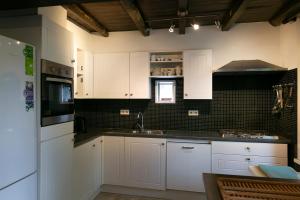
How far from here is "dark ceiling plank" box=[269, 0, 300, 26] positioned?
248 cm

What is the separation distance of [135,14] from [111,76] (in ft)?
3.70

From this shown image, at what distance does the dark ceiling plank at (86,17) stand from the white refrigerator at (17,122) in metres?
0.94

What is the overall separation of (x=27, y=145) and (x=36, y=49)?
0.80 meters

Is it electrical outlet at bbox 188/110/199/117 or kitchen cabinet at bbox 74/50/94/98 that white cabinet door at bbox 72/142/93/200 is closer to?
kitchen cabinet at bbox 74/50/94/98

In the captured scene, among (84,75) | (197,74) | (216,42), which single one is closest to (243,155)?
(197,74)

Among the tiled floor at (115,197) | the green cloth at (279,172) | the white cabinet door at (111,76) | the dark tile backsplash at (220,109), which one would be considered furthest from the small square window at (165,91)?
the green cloth at (279,172)

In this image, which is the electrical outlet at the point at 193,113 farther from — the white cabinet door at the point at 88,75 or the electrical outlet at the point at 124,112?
the white cabinet door at the point at 88,75

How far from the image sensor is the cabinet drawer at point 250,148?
281cm

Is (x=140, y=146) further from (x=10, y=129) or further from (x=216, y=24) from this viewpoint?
(x=216, y=24)

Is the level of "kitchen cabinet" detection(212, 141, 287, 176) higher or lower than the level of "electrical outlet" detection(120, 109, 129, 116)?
lower

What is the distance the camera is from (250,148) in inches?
113

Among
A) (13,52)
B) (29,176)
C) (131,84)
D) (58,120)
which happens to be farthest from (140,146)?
(13,52)

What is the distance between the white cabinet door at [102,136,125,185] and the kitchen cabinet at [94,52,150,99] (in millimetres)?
678

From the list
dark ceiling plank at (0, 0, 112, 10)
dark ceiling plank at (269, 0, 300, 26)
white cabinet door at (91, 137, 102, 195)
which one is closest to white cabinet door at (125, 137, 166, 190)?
white cabinet door at (91, 137, 102, 195)
